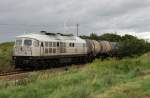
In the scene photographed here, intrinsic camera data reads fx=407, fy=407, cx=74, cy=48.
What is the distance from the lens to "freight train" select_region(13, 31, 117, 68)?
111 ft

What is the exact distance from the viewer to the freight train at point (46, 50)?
33.7 m

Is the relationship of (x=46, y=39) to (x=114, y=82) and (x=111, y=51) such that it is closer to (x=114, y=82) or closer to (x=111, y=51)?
(x=114, y=82)

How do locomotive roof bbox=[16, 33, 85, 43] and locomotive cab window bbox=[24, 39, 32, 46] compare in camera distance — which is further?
locomotive roof bbox=[16, 33, 85, 43]

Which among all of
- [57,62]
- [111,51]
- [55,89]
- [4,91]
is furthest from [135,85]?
[111,51]

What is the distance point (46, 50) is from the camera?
34875 mm

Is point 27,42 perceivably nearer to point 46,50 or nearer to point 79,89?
point 46,50

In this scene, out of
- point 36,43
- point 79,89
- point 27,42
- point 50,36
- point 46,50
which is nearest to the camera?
point 79,89

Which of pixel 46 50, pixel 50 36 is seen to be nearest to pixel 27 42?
pixel 46 50

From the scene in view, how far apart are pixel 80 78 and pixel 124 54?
34.4 metres

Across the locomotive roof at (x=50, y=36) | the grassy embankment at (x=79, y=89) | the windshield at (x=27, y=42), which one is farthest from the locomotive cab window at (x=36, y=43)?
the grassy embankment at (x=79, y=89)

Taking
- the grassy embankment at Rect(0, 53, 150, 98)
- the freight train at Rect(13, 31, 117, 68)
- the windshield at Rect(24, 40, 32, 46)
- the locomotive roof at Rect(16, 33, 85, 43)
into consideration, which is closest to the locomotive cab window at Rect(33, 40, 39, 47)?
the freight train at Rect(13, 31, 117, 68)

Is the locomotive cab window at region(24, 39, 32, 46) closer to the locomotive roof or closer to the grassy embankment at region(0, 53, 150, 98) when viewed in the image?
the locomotive roof

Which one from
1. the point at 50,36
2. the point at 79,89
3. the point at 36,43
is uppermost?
the point at 50,36

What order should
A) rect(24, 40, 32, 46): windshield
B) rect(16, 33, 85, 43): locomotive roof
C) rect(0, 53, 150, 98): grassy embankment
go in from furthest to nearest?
1. rect(16, 33, 85, 43): locomotive roof
2. rect(24, 40, 32, 46): windshield
3. rect(0, 53, 150, 98): grassy embankment
